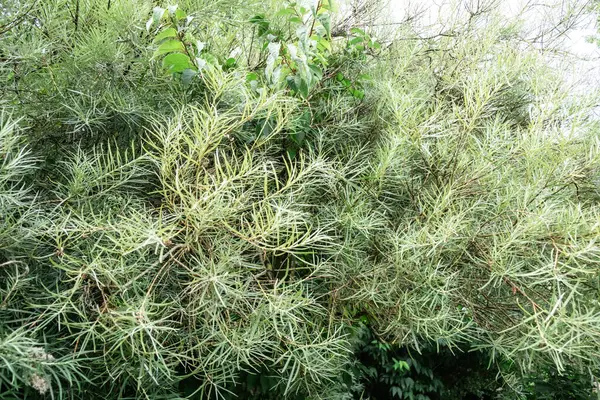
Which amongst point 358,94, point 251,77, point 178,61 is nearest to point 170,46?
point 178,61

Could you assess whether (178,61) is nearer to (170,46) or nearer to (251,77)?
(170,46)

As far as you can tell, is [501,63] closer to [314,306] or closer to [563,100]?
[563,100]

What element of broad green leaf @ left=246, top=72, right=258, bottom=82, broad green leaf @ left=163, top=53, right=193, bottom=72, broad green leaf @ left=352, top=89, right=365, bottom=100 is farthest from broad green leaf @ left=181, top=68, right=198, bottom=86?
broad green leaf @ left=352, top=89, right=365, bottom=100

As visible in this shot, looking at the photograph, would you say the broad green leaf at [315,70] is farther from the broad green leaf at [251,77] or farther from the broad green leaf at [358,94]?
the broad green leaf at [358,94]

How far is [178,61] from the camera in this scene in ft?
5.15

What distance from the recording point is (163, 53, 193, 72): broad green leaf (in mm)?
1555

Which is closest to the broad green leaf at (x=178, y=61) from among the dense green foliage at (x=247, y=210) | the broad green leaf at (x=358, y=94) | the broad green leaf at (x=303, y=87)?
the dense green foliage at (x=247, y=210)

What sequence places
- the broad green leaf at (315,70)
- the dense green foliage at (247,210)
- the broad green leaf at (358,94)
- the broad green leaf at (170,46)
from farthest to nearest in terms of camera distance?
the broad green leaf at (358,94) → the broad green leaf at (315,70) → the broad green leaf at (170,46) → the dense green foliage at (247,210)

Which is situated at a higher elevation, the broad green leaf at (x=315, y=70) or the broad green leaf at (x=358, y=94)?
the broad green leaf at (x=315, y=70)

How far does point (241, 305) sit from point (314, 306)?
397mm

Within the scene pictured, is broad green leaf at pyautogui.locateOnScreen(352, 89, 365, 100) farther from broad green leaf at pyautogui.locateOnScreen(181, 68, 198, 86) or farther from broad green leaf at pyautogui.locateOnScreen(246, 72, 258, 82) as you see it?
broad green leaf at pyautogui.locateOnScreen(181, 68, 198, 86)

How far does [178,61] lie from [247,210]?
0.53m

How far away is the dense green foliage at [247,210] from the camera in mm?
1368

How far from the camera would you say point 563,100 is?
212 centimetres
